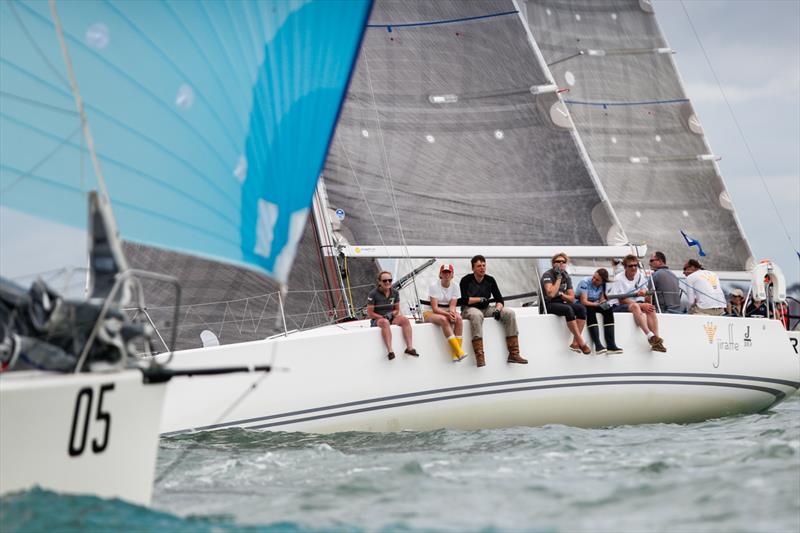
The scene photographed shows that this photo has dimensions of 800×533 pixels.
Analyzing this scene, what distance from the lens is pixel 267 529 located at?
165 inches

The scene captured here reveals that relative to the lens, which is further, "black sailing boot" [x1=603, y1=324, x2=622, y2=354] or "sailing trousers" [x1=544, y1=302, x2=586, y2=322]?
"black sailing boot" [x1=603, y1=324, x2=622, y2=354]

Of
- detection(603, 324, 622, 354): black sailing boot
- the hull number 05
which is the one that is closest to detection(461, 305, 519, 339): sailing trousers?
detection(603, 324, 622, 354): black sailing boot

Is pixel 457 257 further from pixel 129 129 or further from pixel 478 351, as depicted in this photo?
Answer: pixel 129 129

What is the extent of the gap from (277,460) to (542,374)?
3.05 m

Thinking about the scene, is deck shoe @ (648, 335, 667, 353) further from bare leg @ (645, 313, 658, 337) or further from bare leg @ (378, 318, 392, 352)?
bare leg @ (378, 318, 392, 352)

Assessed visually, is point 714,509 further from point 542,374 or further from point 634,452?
point 542,374

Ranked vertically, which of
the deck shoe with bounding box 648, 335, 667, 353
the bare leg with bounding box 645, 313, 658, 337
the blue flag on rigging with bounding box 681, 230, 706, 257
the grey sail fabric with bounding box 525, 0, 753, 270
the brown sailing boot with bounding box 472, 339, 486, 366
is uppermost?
the grey sail fabric with bounding box 525, 0, 753, 270

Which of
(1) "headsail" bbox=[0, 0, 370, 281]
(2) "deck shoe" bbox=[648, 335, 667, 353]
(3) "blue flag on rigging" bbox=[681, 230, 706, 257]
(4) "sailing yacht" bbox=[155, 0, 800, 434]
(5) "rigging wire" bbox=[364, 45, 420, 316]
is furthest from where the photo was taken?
(3) "blue flag on rigging" bbox=[681, 230, 706, 257]

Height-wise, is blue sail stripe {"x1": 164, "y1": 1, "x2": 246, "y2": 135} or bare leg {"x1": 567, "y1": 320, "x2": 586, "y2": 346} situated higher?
blue sail stripe {"x1": 164, "y1": 1, "x2": 246, "y2": 135}

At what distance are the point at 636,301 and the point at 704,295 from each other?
111cm

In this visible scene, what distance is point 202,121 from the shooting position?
4926 mm

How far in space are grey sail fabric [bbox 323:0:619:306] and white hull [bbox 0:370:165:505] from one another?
16.9 feet

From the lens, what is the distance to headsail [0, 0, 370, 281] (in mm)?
4863

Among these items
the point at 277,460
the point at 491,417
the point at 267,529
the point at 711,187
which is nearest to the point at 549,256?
the point at 491,417
